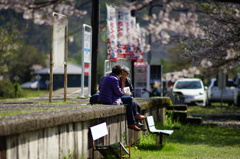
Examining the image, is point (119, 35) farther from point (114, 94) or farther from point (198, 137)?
point (114, 94)

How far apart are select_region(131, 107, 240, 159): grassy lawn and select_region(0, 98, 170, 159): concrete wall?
3.30 ft

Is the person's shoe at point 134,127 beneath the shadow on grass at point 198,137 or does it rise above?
above

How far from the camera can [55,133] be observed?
7562 mm

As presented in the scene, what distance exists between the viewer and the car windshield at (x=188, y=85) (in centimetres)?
3477

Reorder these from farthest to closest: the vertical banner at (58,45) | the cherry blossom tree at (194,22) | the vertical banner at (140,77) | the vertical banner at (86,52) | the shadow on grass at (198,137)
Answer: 1. the vertical banner at (140,77)
2. the vertical banner at (86,52)
3. the vertical banner at (58,45)
4. the shadow on grass at (198,137)
5. the cherry blossom tree at (194,22)

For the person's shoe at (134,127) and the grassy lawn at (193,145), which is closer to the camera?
the grassy lawn at (193,145)

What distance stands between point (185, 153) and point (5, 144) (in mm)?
6099

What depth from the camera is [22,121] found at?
20.7ft

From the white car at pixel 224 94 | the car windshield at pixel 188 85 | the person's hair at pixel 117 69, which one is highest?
the person's hair at pixel 117 69

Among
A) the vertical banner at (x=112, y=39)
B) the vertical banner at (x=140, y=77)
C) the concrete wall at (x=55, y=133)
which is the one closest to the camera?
the concrete wall at (x=55, y=133)

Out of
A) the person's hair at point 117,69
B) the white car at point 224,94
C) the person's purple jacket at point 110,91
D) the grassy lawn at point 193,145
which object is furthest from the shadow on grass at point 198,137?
the white car at point 224,94

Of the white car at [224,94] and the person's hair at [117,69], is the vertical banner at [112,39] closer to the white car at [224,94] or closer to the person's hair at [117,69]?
the person's hair at [117,69]

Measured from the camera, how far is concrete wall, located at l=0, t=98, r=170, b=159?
20.3 feet

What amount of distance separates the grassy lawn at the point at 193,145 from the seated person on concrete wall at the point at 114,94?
685 millimetres
